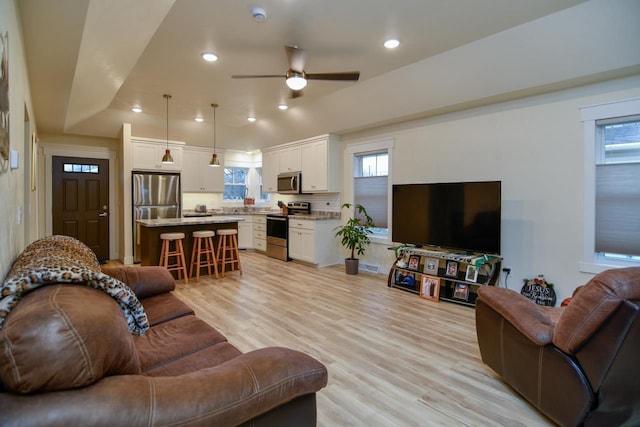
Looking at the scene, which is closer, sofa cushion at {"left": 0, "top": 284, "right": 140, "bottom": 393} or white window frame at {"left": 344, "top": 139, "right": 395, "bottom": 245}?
sofa cushion at {"left": 0, "top": 284, "right": 140, "bottom": 393}

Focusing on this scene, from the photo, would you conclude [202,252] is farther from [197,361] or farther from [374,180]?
[197,361]

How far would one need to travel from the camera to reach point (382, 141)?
5324 millimetres

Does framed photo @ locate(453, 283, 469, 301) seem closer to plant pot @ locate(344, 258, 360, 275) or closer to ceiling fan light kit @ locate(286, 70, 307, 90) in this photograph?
plant pot @ locate(344, 258, 360, 275)

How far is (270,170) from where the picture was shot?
7.34 m

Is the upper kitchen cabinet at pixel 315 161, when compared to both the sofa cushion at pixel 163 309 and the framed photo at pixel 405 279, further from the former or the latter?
the sofa cushion at pixel 163 309

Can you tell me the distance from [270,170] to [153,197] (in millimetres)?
2489

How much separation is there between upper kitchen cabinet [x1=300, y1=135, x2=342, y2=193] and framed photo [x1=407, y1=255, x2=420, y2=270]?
2.12 metres

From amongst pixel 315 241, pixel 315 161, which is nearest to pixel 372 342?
pixel 315 241

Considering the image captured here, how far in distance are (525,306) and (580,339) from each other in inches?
17.2

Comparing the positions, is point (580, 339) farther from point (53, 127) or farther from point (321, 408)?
point (53, 127)

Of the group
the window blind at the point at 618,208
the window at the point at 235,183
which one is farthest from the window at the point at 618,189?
the window at the point at 235,183

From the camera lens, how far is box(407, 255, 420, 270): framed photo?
4.46m

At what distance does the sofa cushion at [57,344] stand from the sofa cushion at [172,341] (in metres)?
0.63

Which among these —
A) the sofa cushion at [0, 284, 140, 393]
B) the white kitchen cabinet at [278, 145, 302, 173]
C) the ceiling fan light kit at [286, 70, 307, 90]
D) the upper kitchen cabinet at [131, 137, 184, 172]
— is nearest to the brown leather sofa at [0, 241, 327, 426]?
the sofa cushion at [0, 284, 140, 393]
